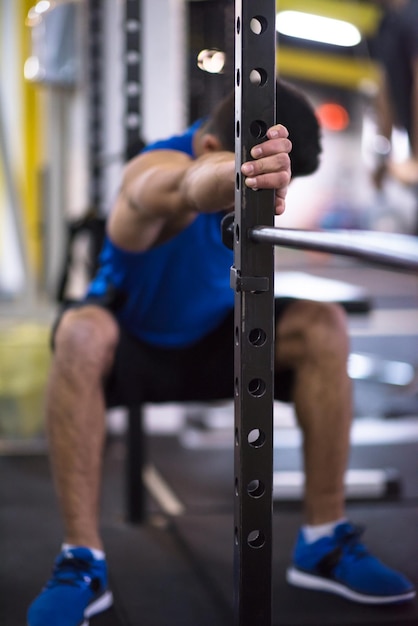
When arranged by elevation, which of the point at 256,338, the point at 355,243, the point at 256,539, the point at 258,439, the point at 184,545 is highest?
the point at 355,243

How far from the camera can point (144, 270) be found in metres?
1.65

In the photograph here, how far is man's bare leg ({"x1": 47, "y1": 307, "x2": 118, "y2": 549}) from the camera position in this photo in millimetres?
1496

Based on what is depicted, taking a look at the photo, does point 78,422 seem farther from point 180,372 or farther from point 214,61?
point 214,61

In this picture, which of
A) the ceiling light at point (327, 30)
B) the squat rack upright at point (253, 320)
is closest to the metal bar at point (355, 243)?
the squat rack upright at point (253, 320)

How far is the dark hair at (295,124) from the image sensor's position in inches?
48.4

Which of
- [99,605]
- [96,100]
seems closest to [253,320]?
[99,605]

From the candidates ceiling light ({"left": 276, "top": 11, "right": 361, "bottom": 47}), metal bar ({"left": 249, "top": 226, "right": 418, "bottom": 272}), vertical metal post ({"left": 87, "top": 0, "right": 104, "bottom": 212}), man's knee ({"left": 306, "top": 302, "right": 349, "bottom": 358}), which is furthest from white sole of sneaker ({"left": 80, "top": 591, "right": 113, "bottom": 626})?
ceiling light ({"left": 276, "top": 11, "right": 361, "bottom": 47})

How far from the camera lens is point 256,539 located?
1089 mm

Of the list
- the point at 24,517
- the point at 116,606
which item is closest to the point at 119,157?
the point at 24,517

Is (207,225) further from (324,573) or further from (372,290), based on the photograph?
(372,290)

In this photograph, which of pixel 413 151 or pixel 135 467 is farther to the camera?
pixel 413 151

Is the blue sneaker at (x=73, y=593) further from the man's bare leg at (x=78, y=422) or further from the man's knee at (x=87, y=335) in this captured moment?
the man's knee at (x=87, y=335)

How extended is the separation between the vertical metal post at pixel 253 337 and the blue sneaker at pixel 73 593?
377 millimetres

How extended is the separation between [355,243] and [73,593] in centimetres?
84
